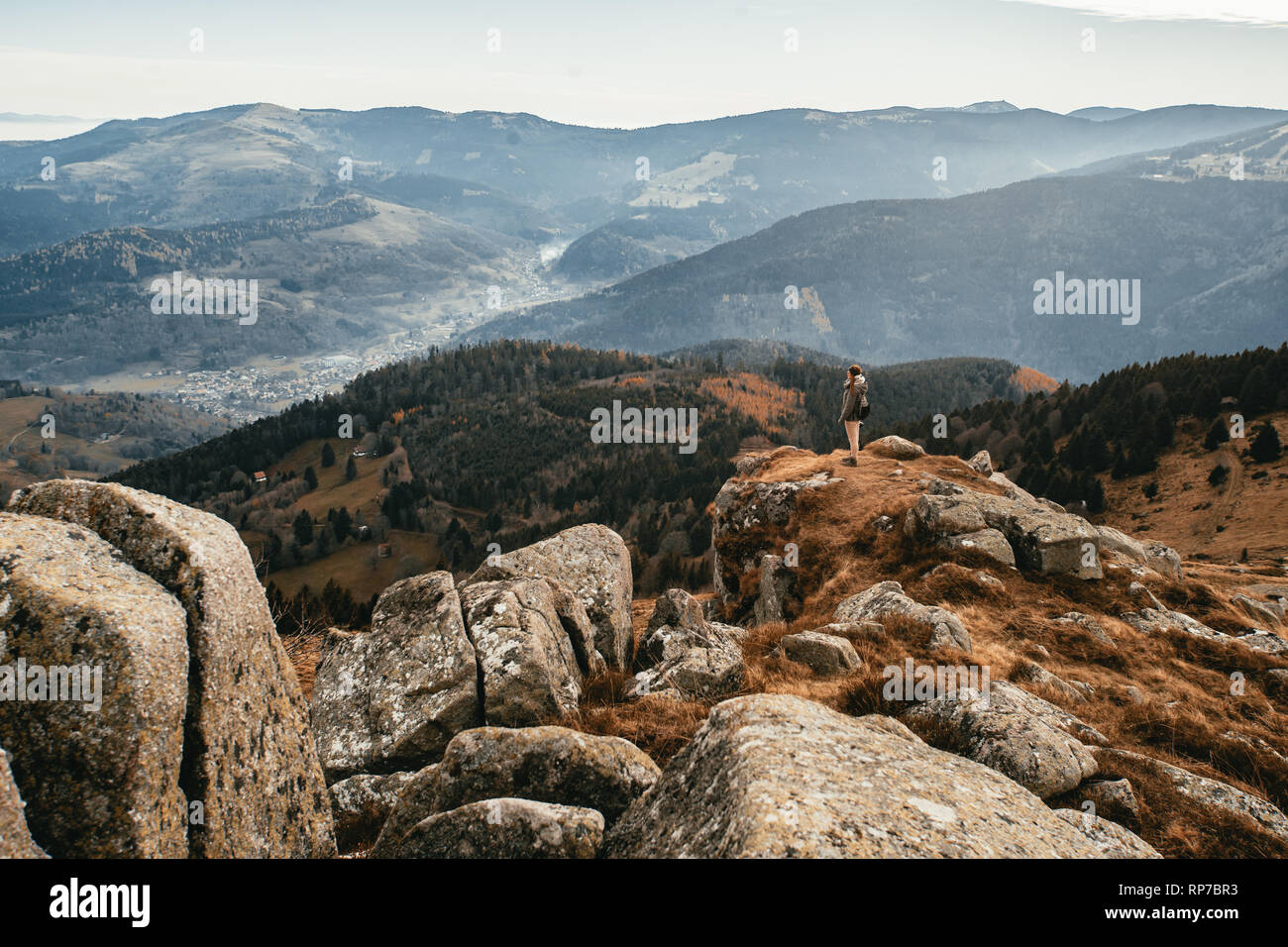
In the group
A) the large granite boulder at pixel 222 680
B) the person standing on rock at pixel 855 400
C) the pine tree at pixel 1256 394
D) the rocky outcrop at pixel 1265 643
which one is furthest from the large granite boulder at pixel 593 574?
the pine tree at pixel 1256 394

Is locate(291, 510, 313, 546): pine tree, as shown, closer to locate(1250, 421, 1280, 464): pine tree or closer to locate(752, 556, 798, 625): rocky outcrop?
locate(752, 556, 798, 625): rocky outcrop

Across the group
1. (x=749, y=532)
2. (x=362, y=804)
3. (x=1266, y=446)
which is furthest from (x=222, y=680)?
(x=1266, y=446)

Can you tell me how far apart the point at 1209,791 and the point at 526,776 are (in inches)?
354

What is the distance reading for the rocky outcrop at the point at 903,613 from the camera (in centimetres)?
1312

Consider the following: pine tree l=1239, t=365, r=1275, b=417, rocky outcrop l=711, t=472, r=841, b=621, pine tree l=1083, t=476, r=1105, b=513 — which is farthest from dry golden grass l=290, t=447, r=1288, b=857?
pine tree l=1239, t=365, r=1275, b=417

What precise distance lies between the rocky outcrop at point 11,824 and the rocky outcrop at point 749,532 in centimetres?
2064

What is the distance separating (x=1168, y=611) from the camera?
16.6 meters

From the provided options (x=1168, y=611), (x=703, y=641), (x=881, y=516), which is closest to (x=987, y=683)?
(x=703, y=641)

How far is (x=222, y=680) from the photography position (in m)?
5.96

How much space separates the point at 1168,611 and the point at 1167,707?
21.3 ft

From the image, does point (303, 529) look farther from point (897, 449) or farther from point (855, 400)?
point (855, 400)

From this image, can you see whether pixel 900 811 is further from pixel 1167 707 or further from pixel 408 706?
pixel 1167 707

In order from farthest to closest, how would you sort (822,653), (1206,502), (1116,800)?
(1206,502), (822,653), (1116,800)

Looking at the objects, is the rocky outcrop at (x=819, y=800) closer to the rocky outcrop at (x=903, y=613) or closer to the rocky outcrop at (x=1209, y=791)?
the rocky outcrop at (x=1209, y=791)
